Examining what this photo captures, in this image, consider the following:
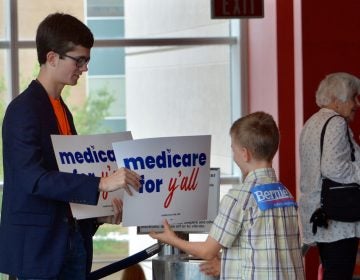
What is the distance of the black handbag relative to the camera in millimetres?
5164

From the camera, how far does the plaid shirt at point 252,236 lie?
355cm

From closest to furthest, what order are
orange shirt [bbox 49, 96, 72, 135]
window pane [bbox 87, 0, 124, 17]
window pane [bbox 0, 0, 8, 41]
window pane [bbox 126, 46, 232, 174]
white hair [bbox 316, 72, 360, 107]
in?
1. orange shirt [bbox 49, 96, 72, 135]
2. white hair [bbox 316, 72, 360, 107]
3. window pane [bbox 0, 0, 8, 41]
4. window pane [bbox 87, 0, 124, 17]
5. window pane [bbox 126, 46, 232, 174]

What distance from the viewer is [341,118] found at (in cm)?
520

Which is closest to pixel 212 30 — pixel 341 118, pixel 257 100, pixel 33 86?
pixel 257 100

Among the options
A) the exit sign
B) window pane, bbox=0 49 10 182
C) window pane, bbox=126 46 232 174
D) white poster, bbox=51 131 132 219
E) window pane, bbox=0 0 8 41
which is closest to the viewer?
white poster, bbox=51 131 132 219

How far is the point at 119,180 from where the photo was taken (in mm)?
3523

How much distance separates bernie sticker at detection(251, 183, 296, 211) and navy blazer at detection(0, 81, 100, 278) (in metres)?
0.57

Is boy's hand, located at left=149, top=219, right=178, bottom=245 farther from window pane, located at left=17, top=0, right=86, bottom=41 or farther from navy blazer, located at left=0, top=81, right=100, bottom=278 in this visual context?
window pane, located at left=17, top=0, right=86, bottom=41

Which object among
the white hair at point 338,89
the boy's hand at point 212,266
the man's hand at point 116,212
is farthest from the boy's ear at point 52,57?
the white hair at point 338,89

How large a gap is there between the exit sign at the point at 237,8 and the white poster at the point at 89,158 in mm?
3784

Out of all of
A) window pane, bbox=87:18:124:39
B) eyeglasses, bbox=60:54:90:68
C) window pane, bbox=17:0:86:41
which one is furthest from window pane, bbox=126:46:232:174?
eyeglasses, bbox=60:54:90:68

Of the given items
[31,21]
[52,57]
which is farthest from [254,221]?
[31,21]

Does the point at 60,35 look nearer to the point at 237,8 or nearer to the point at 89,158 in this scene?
the point at 89,158

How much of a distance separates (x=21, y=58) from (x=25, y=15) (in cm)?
37
